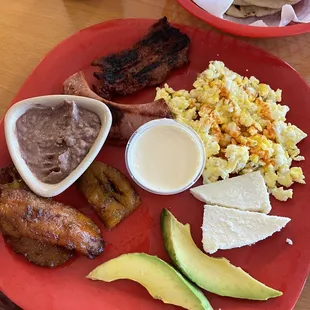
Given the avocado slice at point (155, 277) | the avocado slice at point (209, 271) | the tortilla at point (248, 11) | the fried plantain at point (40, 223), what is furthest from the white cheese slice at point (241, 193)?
the tortilla at point (248, 11)

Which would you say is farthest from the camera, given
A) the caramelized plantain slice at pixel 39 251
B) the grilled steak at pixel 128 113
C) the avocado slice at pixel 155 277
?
the grilled steak at pixel 128 113

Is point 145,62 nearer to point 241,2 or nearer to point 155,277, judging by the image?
point 241,2

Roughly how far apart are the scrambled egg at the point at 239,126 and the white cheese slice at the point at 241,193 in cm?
3

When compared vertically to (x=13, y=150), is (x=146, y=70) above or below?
above

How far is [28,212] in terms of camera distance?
5.63 feet

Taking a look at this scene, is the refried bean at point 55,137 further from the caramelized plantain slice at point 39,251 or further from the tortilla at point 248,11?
the tortilla at point 248,11

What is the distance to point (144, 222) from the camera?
1831 mm

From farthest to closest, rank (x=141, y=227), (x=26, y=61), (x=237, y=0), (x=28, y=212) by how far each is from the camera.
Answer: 1. (x=26, y=61)
2. (x=237, y=0)
3. (x=141, y=227)
4. (x=28, y=212)

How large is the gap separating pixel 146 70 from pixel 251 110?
0.38 meters

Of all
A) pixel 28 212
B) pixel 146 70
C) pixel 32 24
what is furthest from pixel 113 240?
pixel 32 24

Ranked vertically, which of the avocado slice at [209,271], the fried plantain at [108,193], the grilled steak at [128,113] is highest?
the grilled steak at [128,113]

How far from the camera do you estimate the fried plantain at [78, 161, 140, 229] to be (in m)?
1.80

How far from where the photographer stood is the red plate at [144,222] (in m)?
1.73

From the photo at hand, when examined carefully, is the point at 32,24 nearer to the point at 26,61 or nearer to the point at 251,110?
the point at 26,61
